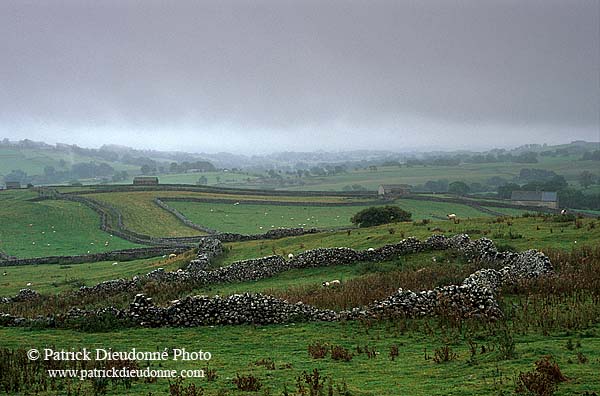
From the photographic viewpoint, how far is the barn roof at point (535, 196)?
108 m

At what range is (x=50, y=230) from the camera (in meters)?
64.2

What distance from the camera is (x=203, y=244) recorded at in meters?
37.9

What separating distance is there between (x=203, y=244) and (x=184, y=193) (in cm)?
5695

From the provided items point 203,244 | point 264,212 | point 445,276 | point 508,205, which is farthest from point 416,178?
point 445,276

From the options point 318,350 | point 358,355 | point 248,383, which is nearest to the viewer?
point 248,383

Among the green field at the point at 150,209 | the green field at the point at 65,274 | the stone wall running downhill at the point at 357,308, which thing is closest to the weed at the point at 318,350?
the stone wall running downhill at the point at 357,308

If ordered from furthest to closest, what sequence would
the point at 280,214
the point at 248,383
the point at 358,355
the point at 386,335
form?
the point at 280,214 < the point at 386,335 < the point at 358,355 < the point at 248,383

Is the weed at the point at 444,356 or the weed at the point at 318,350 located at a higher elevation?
the weed at the point at 444,356

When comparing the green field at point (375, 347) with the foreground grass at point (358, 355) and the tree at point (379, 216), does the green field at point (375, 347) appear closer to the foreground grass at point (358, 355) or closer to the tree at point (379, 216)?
the foreground grass at point (358, 355)

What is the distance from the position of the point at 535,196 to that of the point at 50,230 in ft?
321

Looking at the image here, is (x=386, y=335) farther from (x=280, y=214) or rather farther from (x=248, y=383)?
(x=280, y=214)

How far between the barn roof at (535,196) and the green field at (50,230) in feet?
290

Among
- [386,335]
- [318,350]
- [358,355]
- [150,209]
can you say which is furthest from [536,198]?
[318,350]

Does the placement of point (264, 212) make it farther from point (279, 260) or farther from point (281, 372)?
point (281, 372)
